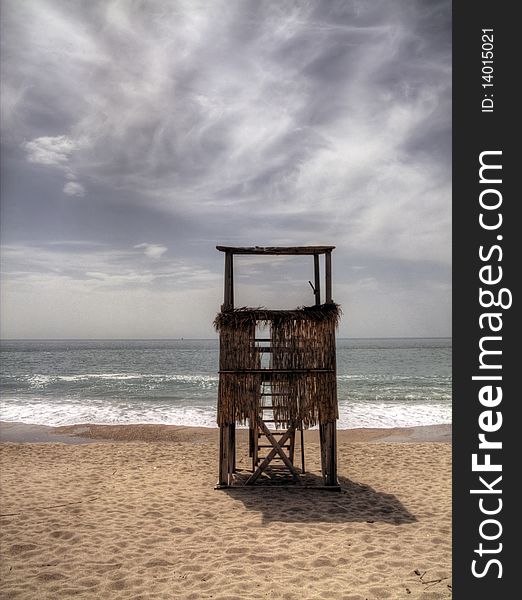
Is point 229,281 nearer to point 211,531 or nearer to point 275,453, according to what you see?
point 275,453

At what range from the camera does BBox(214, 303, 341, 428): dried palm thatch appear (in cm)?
903

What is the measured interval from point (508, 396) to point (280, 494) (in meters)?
6.30

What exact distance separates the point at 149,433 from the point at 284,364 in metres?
9.55

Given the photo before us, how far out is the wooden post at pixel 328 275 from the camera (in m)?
9.16

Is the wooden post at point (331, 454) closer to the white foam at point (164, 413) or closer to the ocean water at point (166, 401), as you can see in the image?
the white foam at point (164, 413)


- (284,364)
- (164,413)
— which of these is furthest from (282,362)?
(164,413)

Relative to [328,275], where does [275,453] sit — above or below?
below

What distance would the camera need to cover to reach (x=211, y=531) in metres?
7.18

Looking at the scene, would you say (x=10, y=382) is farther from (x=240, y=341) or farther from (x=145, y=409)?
(x=240, y=341)

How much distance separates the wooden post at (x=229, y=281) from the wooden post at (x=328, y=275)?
1825 millimetres

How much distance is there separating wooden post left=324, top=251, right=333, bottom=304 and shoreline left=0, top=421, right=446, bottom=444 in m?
7.63

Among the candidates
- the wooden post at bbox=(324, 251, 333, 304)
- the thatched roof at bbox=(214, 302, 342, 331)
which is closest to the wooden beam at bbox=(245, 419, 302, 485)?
the thatched roof at bbox=(214, 302, 342, 331)

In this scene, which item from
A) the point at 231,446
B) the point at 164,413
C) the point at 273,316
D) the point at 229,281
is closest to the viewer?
the point at 273,316

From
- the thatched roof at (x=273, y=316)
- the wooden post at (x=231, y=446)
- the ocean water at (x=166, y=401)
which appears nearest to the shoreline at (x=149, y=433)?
the ocean water at (x=166, y=401)
